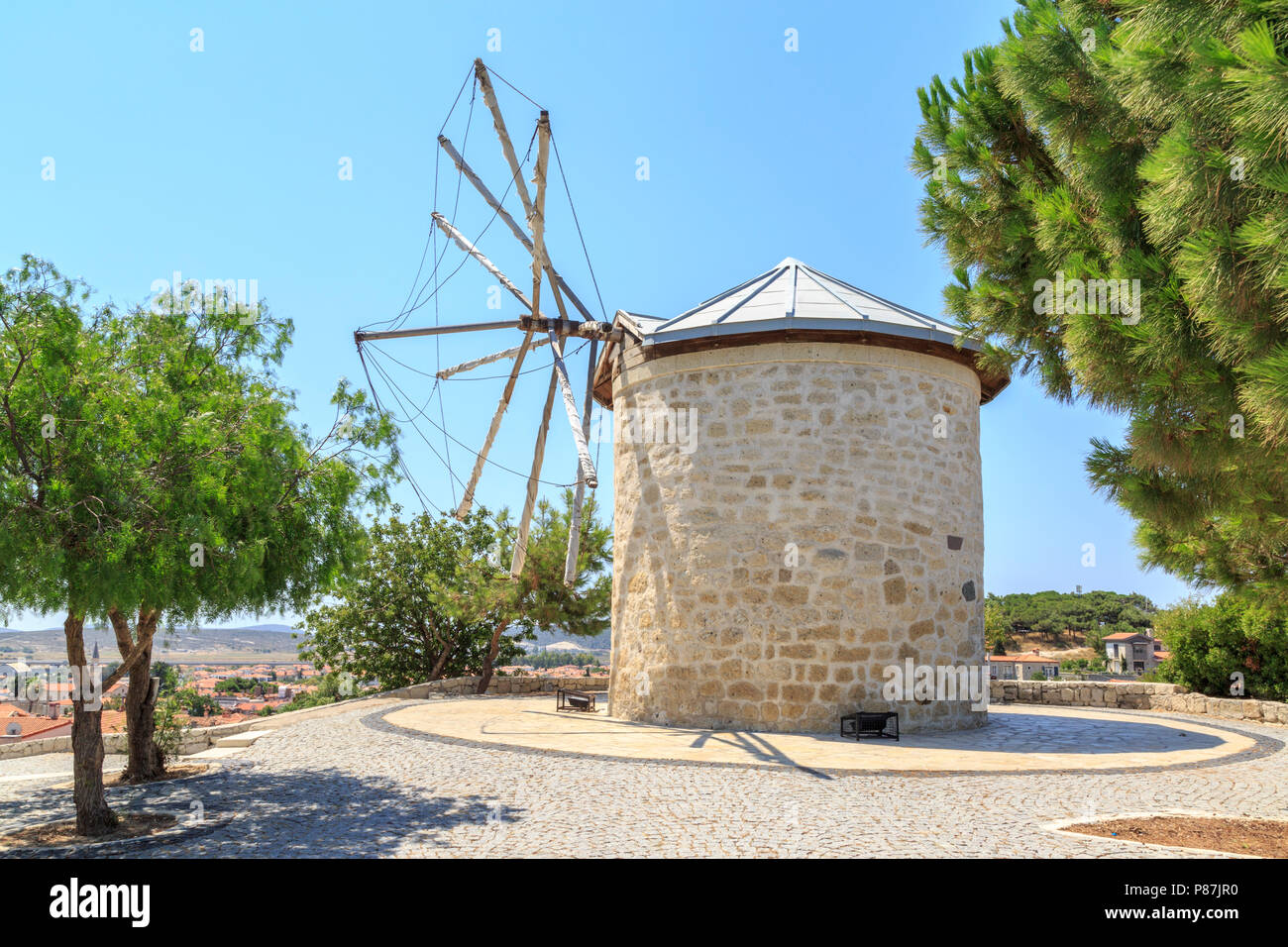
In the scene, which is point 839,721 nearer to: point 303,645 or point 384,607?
point 384,607

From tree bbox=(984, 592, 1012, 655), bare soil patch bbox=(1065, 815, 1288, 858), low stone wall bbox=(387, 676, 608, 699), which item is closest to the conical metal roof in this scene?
bare soil patch bbox=(1065, 815, 1288, 858)

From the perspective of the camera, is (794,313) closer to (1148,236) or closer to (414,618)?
(1148,236)

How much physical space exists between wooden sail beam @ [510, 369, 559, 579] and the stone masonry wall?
8.51 feet

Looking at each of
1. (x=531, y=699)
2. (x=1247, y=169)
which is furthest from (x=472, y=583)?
(x=1247, y=169)

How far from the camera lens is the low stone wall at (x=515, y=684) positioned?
17500 mm

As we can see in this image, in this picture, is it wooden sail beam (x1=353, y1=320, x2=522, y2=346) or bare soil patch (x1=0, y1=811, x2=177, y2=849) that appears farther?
wooden sail beam (x1=353, y1=320, x2=522, y2=346)

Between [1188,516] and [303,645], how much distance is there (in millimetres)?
22485

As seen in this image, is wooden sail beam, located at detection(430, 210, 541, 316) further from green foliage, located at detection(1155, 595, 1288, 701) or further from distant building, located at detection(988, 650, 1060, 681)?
distant building, located at detection(988, 650, 1060, 681)

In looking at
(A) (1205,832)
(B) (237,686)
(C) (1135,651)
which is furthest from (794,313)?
(C) (1135,651)

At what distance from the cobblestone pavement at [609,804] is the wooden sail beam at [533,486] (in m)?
4.62

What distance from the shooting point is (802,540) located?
34.2ft

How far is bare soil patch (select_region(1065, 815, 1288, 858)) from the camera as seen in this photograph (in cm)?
513

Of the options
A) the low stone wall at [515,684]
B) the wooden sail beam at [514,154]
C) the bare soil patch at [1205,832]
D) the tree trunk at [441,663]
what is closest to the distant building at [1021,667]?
the low stone wall at [515,684]

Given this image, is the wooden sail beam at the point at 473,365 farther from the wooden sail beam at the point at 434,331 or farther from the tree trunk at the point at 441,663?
the tree trunk at the point at 441,663
